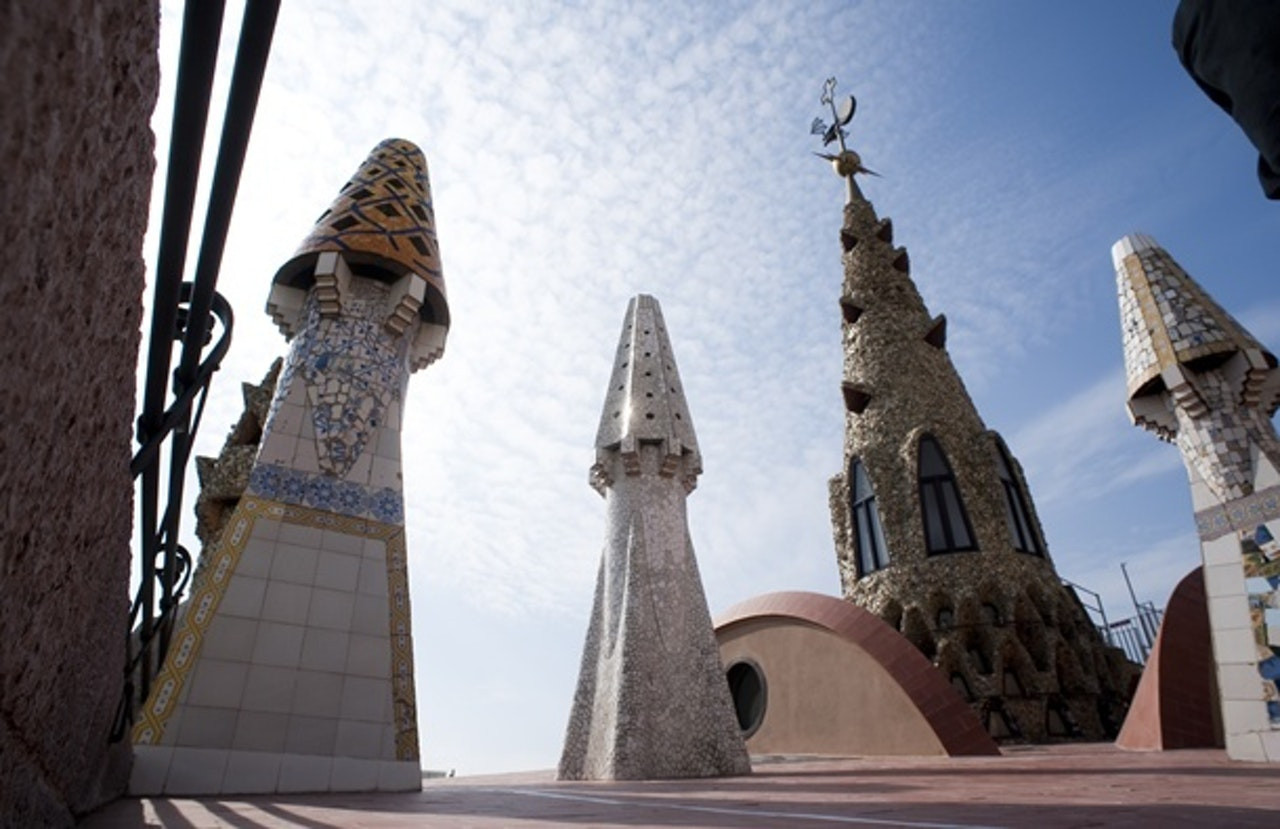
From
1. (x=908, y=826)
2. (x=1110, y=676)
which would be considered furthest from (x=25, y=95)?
(x=1110, y=676)

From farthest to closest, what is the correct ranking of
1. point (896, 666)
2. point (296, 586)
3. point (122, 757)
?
point (896, 666) < point (296, 586) < point (122, 757)

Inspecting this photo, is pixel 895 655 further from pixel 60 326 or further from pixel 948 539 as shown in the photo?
pixel 60 326

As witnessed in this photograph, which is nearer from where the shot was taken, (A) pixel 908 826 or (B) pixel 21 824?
(B) pixel 21 824

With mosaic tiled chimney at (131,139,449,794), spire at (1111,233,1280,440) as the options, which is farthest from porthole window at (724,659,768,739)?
mosaic tiled chimney at (131,139,449,794)

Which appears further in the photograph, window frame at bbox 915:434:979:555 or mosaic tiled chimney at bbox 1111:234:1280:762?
window frame at bbox 915:434:979:555

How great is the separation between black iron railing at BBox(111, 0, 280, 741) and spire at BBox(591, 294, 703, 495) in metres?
7.02

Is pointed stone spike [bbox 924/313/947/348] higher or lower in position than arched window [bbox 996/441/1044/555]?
higher

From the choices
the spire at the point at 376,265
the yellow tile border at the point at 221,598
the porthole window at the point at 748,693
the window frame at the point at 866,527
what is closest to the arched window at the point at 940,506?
the window frame at the point at 866,527

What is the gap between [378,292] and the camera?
7129 mm

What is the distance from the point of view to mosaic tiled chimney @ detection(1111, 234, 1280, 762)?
19.9ft

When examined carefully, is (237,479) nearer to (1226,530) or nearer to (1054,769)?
(1054,769)

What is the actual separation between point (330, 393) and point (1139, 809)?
591 cm

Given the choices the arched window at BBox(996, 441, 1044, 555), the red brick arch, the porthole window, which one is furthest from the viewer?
the arched window at BBox(996, 441, 1044, 555)

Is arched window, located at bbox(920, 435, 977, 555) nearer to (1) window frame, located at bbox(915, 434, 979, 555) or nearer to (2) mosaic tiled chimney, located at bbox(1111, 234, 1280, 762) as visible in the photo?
(1) window frame, located at bbox(915, 434, 979, 555)
